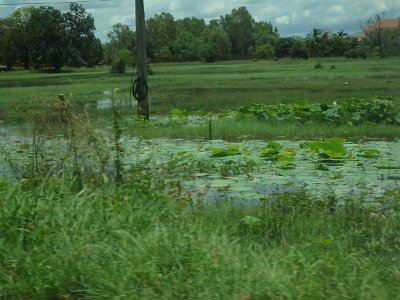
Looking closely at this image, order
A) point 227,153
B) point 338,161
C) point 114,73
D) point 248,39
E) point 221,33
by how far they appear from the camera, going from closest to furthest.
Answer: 1. point 338,161
2. point 227,153
3. point 114,73
4. point 221,33
5. point 248,39

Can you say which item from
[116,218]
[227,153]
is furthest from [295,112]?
[116,218]

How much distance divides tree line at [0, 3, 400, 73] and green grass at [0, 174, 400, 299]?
54.2ft

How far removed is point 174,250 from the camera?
16.2 ft

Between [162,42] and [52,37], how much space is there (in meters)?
28.3

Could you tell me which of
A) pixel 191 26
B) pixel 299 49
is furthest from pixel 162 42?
pixel 299 49

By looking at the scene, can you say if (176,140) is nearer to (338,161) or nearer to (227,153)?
(227,153)

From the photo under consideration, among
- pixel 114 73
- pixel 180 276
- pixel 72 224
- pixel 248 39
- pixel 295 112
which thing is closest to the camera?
pixel 180 276

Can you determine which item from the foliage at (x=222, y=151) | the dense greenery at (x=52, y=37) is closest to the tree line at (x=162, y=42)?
the dense greenery at (x=52, y=37)

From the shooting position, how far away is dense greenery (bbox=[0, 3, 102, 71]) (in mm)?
39906

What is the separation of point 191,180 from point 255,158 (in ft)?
6.68

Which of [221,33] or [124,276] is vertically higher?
[221,33]

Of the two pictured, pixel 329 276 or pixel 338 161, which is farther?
pixel 338 161

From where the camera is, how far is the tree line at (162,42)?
40156mm

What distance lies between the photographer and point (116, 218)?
579 centimetres
